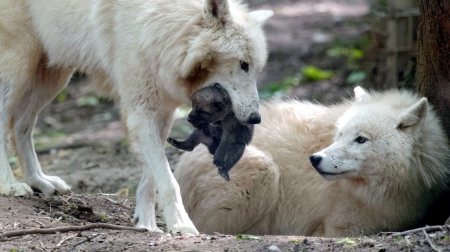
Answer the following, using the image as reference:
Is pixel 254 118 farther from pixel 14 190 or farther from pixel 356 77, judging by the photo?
pixel 356 77

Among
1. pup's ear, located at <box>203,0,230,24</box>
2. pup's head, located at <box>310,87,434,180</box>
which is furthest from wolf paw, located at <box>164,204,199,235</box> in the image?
pup's ear, located at <box>203,0,230,24</box>

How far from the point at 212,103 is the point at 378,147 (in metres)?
1.45

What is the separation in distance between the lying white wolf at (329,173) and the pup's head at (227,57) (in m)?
0.81

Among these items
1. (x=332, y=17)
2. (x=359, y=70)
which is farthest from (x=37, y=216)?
(x=332, y=17)

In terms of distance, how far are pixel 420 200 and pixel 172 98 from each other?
2.29 meters

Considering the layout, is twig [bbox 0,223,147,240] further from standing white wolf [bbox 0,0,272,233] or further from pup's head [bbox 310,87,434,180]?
pup's head [bbox 310,87,434,180]

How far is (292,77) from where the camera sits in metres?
12.5

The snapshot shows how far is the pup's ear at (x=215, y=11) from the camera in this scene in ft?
16.5

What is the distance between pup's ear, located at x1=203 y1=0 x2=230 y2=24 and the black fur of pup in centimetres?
52

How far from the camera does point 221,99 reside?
16.9ft

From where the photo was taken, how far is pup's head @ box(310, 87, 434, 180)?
5.40 meters

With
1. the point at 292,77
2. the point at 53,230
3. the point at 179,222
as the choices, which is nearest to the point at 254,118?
the point at 179,222

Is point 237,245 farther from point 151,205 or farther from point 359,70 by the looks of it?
point 359,70

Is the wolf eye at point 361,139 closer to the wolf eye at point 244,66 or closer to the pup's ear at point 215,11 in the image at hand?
the wolf eye at point 244,66
